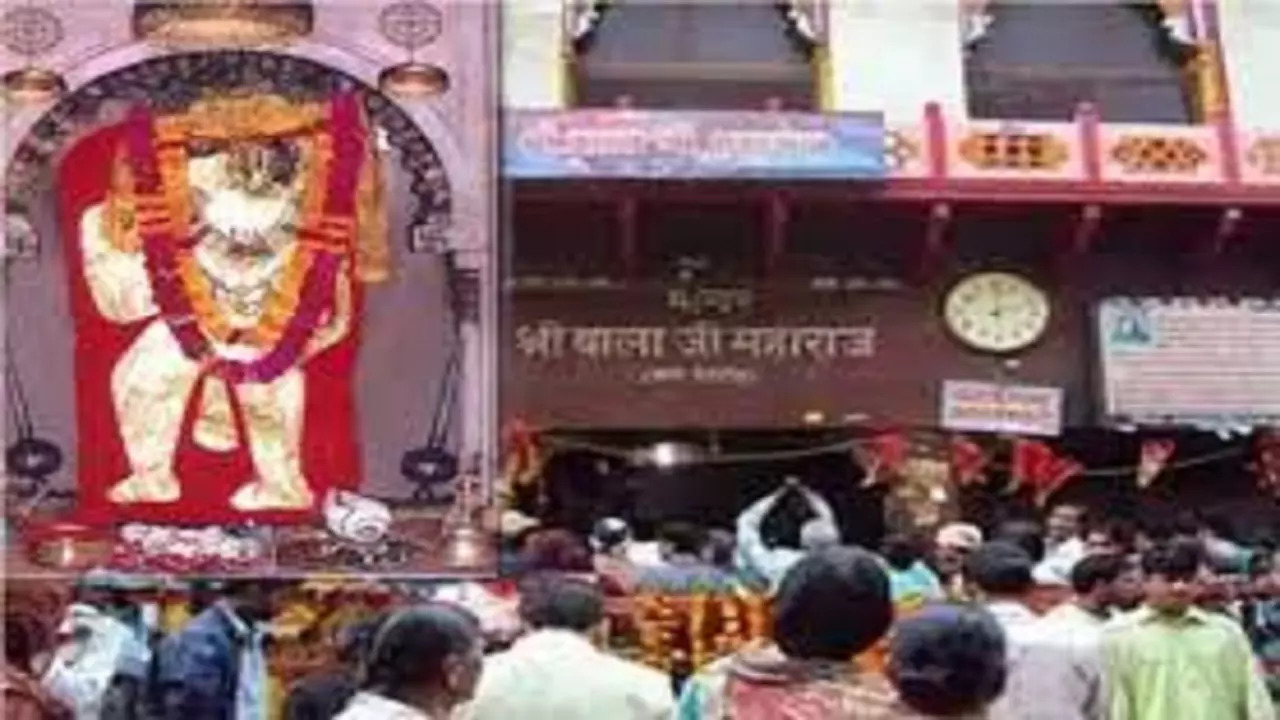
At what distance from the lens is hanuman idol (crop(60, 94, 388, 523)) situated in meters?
13.7

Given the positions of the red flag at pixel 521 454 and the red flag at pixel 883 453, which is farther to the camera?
the red flag at pixel 883 453

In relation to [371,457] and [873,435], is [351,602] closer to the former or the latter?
[371,457]

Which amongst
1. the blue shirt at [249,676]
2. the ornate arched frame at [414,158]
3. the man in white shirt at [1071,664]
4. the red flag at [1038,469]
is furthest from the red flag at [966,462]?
the man in white shirt at [1071,664]

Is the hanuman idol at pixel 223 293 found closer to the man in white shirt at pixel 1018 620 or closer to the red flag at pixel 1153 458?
the red flag at pixel 1153 458

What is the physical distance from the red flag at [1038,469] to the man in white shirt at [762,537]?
3.50ft

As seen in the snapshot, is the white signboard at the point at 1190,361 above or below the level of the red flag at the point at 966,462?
above

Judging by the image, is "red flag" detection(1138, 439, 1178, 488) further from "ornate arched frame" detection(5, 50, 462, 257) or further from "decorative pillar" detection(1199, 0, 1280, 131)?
"ornate arched frame" detection(5, 50, 462, 257)

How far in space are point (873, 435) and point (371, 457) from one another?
2985mm

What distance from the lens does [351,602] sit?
1241 cm

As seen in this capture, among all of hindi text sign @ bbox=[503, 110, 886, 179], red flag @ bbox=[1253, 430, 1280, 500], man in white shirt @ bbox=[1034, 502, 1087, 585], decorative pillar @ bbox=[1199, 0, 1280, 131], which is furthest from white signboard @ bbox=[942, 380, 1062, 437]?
decorative pillar @ bbox=[1199, 0, 1280, 131]

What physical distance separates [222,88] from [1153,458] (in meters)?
5.62

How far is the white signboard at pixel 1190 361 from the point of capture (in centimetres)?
1505

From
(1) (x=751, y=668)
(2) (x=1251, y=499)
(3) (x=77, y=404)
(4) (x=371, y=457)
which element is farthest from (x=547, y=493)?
(1) (x=751, y=668)

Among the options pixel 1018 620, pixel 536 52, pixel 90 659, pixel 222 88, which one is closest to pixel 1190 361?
pixel 536 52
